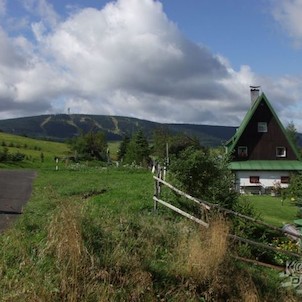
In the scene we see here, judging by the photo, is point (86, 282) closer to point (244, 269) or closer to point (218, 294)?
point (218, 294)

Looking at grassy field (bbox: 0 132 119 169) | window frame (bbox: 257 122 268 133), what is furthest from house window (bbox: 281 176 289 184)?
grassy field (bbox: 0 132 119 169)

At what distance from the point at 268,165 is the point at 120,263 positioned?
3413 centimetres

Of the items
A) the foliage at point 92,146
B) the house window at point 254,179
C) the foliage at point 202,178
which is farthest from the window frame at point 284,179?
the foliage at point 92,146

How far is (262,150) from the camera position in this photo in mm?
41531

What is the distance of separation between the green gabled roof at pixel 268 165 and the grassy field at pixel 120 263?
96.9 feet

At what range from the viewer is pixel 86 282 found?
23.9 feet

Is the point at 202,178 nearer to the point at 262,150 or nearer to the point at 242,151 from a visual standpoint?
the point at 242,151

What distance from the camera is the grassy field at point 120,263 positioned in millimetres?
7156

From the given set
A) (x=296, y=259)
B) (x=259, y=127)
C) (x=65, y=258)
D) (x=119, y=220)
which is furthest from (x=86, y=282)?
(x=259, y=127)

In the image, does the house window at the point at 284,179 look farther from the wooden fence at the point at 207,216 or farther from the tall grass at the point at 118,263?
the tall grass at the point at 118,263

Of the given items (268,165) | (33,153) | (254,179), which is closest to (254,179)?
(254,179)

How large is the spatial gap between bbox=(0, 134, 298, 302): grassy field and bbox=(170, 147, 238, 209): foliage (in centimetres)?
349

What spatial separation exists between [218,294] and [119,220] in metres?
3.06

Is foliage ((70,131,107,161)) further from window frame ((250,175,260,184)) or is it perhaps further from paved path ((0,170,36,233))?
paved path ((0,170,36,233))
